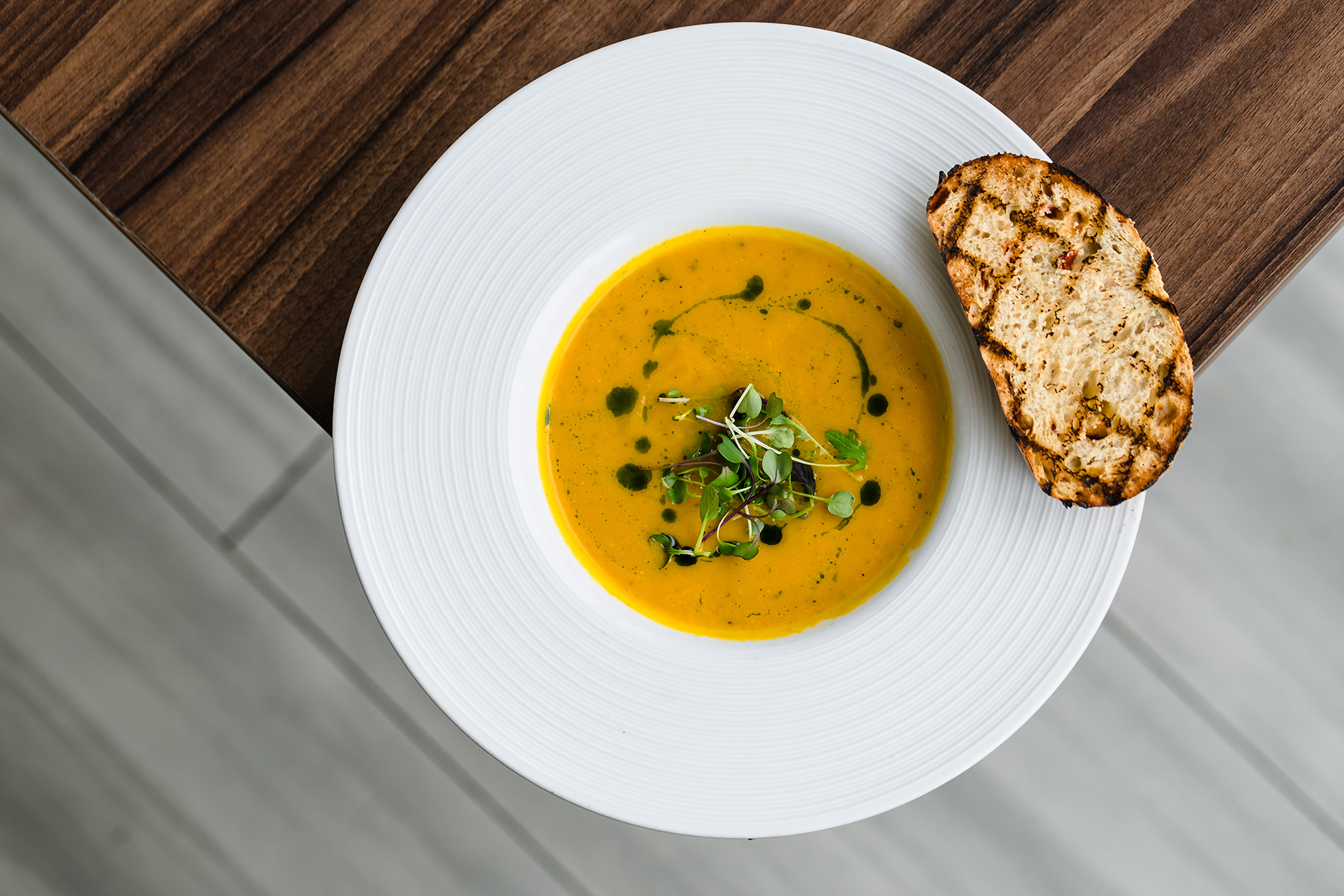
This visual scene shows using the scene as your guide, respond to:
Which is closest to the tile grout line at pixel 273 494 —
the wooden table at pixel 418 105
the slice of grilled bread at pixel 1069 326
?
the wooden table at pixel 418 105

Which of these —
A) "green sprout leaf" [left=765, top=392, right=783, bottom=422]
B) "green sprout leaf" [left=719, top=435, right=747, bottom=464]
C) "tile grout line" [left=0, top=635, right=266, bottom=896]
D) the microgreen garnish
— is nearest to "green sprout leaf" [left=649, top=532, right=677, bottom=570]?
the microgreen garnish

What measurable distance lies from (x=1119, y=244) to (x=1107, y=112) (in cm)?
32

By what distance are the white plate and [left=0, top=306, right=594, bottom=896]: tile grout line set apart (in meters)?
1.30

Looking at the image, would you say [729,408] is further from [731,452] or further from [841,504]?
[841,504]

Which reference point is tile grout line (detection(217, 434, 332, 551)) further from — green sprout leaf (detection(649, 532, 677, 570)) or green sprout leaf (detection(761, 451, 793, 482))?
green sprout leaf (detection(761, 451, 793, 482))

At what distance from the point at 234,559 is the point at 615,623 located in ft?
5.65

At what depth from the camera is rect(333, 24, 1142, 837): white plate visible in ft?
4.91

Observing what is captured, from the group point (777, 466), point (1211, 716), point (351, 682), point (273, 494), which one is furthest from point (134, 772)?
point (1211, 716)

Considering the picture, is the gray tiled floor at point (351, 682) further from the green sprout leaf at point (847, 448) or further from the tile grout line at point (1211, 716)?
the green sprout leaf at point (847, 448)

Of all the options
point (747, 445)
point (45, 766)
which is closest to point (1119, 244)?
point (747, 445)

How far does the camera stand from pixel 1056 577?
1.53 m

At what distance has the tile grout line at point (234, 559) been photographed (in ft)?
8.78

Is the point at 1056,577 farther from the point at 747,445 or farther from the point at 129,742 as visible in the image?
the point at 129,742

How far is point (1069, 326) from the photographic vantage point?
160 centimetres
